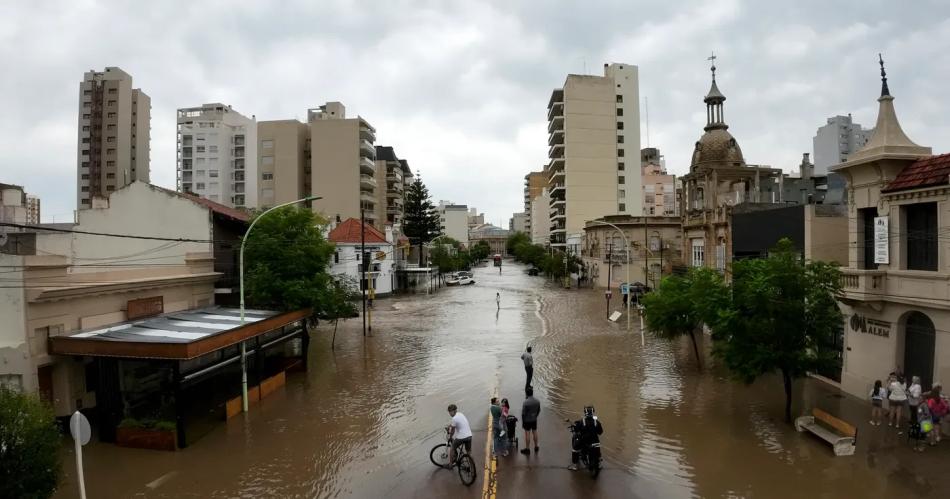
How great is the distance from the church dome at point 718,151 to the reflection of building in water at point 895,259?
24.5 metres

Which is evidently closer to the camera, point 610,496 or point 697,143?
point 610,496

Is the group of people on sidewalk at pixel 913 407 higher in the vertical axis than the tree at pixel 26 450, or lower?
lower

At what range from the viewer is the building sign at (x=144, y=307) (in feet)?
56.3

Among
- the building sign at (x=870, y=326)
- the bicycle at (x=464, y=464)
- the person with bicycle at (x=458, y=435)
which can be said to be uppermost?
the building sign at (x=870, y=326)

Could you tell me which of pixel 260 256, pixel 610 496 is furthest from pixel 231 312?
pixel 610 496

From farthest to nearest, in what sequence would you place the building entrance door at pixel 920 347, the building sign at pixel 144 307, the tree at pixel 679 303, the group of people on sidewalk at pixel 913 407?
the tree at pixel 679 303 → the building sign at pixel 144 307 → the building entrance door at pixel 920 347 → the group of people on sidewalk at pixel 913 407

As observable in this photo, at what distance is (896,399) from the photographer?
45.5ft

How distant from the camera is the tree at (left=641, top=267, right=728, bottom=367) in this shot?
20.0m

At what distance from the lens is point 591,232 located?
7038 cm

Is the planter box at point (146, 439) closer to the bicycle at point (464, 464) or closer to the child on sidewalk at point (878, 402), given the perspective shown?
the bicycle at point (464, 464)

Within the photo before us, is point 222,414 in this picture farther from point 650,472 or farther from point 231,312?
point 650,472

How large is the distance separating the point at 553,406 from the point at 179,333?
35.1ft

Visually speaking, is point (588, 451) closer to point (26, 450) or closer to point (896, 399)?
point (896, 399)

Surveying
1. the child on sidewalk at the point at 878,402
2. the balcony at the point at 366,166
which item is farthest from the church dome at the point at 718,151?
the balcony at the point at 366,166
